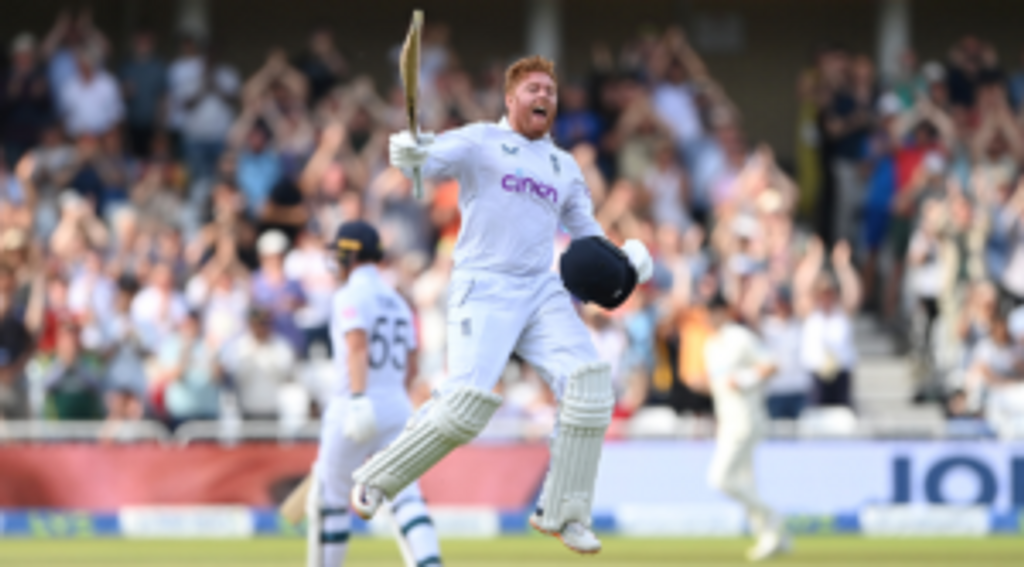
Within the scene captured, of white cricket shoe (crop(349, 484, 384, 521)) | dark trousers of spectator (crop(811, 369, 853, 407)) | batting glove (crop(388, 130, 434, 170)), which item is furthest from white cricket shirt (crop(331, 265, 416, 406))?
dark trousers of spectator (crop(811, 369, 853, 407))

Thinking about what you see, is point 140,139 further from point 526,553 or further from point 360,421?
point 360,421

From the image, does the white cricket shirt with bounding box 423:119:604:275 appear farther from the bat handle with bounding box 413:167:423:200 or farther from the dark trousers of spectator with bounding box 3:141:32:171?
the dark trousers of spectator with bounding box 3:141:32:171

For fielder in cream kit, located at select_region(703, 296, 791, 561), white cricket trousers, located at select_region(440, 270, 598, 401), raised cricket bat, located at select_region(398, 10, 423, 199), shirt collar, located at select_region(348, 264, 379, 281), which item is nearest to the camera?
raised cricket bat, located at select_region(398, 10, 423, 199)

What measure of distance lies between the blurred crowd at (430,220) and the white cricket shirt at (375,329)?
670cm

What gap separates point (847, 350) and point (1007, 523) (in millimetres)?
2451

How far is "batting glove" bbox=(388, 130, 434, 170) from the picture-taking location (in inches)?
312

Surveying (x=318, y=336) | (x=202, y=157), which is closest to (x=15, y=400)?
(x=318, y=336)

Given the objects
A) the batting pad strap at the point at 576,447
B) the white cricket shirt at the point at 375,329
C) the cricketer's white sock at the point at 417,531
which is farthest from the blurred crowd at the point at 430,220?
the batting pad strap at the point at 576,447

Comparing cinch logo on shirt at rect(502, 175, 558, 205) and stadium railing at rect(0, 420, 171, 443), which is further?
stadium railing at rect(0, 420, 171, 443)

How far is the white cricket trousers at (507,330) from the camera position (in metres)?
8.30

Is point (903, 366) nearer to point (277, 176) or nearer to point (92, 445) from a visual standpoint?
point (277, 176)

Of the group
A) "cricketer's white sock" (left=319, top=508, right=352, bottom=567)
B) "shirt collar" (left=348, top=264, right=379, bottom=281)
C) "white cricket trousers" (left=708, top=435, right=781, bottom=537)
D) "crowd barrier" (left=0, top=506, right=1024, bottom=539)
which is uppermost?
"shirt collar" (left=348, top=264, right=379, bottom=281)

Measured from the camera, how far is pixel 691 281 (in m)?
18.3

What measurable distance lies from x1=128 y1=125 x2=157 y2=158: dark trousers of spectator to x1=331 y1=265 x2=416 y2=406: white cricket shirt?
11.6m
